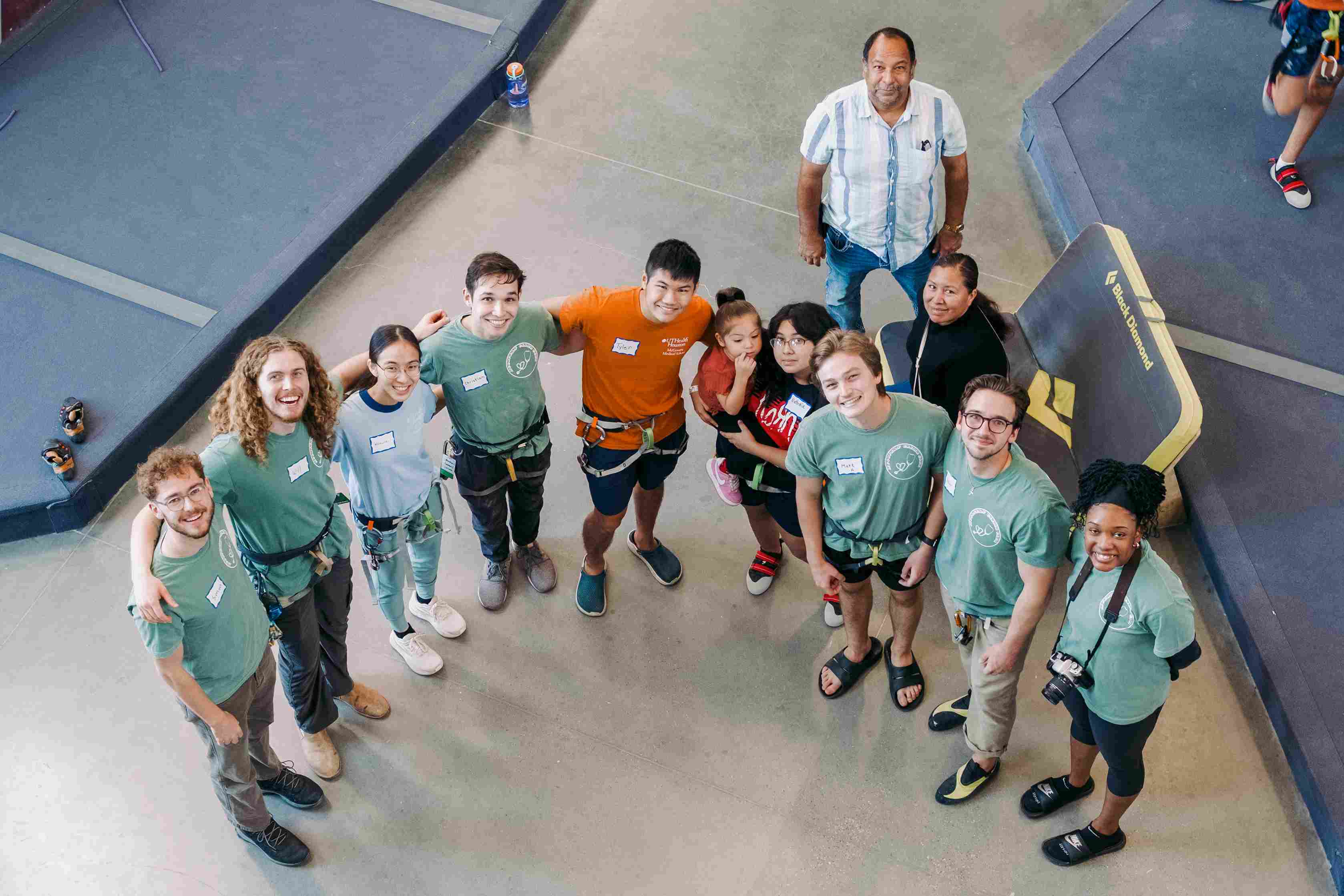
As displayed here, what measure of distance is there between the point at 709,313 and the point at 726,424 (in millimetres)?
383

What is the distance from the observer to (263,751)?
354cm

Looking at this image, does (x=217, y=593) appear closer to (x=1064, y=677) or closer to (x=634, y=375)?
(x=634, y=375)

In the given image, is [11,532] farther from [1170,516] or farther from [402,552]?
[1170,516]

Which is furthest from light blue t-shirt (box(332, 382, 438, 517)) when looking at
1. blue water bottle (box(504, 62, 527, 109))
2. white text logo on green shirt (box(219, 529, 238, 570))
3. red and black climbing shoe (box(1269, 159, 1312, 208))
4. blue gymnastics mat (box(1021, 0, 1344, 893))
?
red and black climbing shoe (box(1269, 159, 1312, 208))

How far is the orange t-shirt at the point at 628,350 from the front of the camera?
363 centimetres

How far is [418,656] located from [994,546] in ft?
7.17

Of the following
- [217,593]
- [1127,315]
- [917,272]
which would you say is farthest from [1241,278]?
[217,593]

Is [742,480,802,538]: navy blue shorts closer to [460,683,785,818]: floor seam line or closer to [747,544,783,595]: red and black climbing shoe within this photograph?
[747,544,783,595]: red and black climbing shoe

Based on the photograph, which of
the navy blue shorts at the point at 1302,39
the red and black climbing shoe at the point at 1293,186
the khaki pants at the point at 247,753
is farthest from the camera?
the red and black climbing shoe at the point at 1293,186

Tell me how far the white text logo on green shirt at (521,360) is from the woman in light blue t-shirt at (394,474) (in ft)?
0.85

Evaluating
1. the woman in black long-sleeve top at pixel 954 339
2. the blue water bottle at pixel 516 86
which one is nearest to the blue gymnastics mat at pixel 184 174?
the blue water bottle at pixel 516 86

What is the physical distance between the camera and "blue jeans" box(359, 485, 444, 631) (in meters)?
3.68

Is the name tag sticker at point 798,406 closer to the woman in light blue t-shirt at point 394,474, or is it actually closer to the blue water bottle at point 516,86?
the woman in light blue t-shirt at point 394,474

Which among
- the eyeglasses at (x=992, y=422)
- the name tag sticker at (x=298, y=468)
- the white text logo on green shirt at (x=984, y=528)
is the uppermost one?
the name tag sticker at (x=298, y=468)
